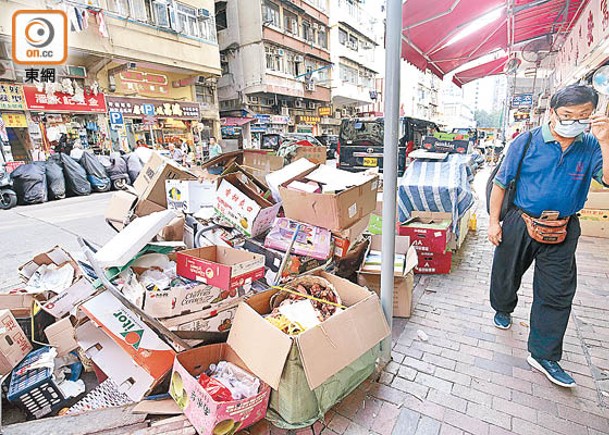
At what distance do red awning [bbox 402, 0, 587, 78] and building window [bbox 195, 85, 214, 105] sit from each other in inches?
508

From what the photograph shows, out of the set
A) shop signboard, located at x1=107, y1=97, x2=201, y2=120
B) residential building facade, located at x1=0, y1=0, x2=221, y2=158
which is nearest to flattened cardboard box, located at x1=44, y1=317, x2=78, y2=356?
residential building facade, located at x1=0, y1=0, x2=221, y2=158

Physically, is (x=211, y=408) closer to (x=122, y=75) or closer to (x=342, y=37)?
(x=122, y=75)

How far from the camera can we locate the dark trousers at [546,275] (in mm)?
1795

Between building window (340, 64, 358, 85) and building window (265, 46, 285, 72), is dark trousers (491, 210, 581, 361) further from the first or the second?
building window (340, 64, 358, 85)

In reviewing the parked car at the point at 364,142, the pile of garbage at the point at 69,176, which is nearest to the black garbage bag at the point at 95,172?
the pile of garbage at the point at 69,176

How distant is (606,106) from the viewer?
3.66 meters

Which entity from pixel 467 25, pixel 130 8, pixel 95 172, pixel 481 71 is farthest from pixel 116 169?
pixel 481 71

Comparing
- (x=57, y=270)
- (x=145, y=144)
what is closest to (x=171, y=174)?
(x=57, y=270)

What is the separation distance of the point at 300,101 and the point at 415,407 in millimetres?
22647

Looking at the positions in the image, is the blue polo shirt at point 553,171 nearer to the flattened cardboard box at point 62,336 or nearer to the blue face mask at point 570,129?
the blue face mask at point 570,129

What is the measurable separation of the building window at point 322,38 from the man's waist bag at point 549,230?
2350 cm

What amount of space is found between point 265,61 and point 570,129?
18.2 meters

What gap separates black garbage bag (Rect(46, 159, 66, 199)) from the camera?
798 cm

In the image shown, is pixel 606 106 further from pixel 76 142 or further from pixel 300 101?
pixel 300 101
